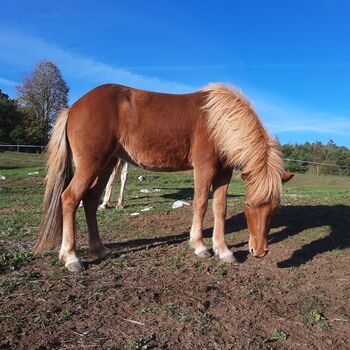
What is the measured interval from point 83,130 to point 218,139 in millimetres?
1773

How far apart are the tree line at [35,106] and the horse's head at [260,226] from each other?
42.3 meters

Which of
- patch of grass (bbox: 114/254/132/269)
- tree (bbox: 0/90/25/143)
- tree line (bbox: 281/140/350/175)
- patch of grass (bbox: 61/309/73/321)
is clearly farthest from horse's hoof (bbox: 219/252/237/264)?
tree (bbox: 0/90/25/143)

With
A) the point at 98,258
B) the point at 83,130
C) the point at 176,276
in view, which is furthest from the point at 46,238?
the point at 176,276

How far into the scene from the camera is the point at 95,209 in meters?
5.36

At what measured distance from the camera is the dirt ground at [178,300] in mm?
3035


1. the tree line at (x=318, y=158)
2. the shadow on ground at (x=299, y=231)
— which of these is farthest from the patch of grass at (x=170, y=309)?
the tree line at (x=318, y=158)

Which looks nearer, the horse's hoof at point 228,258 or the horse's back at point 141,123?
the horse's back at point 141,123

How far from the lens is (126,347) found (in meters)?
2.84

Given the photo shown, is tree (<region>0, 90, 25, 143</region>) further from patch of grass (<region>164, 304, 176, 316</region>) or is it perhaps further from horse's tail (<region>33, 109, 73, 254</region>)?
patch of grass (<region>164, 304, 176, 316</region>)

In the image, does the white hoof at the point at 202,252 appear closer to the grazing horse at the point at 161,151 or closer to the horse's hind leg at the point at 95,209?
the grazing horse at the point at 161,151

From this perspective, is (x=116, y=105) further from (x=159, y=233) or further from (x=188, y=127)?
(x=159, y=233)

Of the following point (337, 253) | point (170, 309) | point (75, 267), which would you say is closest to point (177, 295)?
point (170, 309)

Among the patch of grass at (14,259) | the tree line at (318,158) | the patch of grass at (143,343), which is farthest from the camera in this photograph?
the tree line at (318,158)

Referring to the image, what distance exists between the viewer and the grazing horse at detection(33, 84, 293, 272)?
15.8 feet
